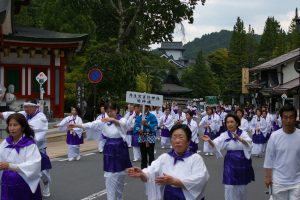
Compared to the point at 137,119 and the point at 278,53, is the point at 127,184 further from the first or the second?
the point at 278,53

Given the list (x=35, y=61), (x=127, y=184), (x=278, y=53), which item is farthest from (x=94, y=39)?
(x=278, y=53)

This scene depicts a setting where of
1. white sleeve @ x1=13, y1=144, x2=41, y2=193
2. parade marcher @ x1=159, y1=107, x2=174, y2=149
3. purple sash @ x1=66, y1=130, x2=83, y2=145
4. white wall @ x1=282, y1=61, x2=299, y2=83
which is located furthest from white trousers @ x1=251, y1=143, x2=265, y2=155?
white wall @ x1=282, y1=61, x2=299, y2=83

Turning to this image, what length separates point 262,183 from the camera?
12727 mm

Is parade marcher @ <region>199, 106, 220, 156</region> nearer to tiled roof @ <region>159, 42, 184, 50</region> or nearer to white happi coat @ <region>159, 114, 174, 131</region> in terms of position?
white happi coat @ <region>159, 114, 174, 131</region>

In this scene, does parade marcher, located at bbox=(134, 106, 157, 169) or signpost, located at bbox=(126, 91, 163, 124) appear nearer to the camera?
signpost, located at bbox=(126, 91, 163, 124)

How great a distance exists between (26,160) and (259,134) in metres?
15.4

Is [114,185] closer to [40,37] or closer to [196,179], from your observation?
[196,179]

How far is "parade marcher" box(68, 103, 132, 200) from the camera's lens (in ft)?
29.7

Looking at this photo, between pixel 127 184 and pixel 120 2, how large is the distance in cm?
2333

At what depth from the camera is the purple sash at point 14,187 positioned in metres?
6.19

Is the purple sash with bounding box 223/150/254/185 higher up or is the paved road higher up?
the purple sash with bounding box 223/150/254/185

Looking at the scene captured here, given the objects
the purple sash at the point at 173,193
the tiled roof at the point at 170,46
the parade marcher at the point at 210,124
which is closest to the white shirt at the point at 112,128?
the purple sash at the point at 173,193

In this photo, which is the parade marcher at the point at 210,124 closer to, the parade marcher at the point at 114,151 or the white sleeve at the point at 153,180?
the parade marcher at the point at 114,151

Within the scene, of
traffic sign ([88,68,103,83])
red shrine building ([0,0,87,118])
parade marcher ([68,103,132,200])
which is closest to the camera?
parade marcher ([68,103,132,200])
